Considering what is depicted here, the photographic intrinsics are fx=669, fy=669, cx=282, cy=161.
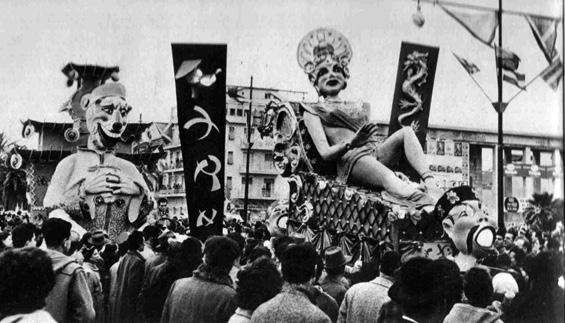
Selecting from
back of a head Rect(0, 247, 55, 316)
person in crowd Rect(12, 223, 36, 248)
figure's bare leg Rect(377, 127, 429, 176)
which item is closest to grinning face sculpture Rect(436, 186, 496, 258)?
figure's bare leg Rect(377, 127, 429, 176)

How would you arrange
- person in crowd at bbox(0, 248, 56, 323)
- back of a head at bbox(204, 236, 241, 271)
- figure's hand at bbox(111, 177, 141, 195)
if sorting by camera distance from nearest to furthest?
person in crowd at bbox(0, 248, 56, 323)
back of a head at bbox(204, 236, 241, 271)
figure's hand at bbox(111, 177, 141, 195)

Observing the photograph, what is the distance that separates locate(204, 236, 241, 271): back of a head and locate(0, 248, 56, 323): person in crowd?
4.55 feet

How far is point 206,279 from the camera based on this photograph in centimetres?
476

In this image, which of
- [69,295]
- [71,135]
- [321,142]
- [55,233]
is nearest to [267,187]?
[71,135]

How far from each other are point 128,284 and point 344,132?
8.26m

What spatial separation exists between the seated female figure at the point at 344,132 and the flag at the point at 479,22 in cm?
251

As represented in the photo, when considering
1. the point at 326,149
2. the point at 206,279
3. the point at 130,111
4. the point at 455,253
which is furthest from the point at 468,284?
the point at 130,111

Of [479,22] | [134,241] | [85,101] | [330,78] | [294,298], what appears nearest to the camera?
[294,298]

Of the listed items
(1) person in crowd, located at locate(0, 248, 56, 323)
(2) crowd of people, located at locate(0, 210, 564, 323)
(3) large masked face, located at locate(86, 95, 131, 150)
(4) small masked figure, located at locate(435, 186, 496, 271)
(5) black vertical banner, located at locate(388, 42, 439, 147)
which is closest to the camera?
(1) person in crowd, located at locate(0, 248, 56, 323)

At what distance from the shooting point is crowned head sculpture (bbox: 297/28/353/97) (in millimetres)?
14172

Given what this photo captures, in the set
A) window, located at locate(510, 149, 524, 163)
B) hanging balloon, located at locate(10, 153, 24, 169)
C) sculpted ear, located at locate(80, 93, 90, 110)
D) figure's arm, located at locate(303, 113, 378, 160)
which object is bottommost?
hanging balloon, located at locate(10, 153, 24, 169)

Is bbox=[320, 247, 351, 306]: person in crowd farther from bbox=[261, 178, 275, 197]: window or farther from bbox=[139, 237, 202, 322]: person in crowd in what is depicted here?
bbox=[261, 178, 275, 197]: window

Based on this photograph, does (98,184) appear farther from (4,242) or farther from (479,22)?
(479,22)

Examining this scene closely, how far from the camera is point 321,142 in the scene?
1416cm
